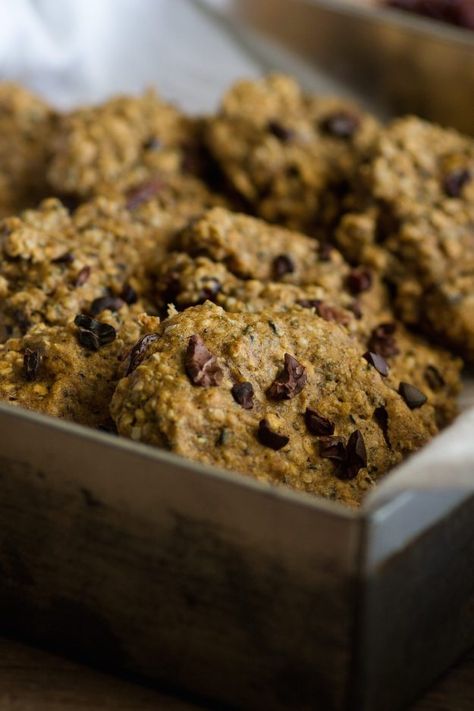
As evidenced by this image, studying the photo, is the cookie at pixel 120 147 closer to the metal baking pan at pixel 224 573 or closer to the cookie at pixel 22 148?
the cookie at pixel 22 148

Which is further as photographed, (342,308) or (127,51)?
(127,51)

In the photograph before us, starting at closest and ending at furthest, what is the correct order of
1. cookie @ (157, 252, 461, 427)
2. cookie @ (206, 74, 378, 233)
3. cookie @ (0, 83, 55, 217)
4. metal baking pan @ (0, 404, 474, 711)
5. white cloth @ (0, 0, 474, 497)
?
1. metal baking pan @ (0, 404, 474, 711)
2. cookie @ (157, 252, 461, 427)
3. cookie @ (206, 74, 378, 233)
4. cookie @ (0, 83, 55, 217)
5. white cloth @ (0, 0, 474, 497)

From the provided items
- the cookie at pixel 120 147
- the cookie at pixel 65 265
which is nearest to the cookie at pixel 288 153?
the cookie at pixel 120 147

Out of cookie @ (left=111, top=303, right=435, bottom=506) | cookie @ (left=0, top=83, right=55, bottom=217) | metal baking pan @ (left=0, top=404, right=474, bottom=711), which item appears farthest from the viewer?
cookie @ (left=0, top=83, right=55, bottom=217)

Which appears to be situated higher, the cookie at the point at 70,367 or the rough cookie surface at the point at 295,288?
the rough cookie surface at the point at 295,288

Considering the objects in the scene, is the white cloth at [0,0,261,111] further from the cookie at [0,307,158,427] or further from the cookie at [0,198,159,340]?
the cookie at [0,307,158,427]

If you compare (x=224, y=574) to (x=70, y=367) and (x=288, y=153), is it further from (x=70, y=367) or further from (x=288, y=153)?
(x=288, y=153)

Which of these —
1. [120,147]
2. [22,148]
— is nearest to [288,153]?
[120,147]

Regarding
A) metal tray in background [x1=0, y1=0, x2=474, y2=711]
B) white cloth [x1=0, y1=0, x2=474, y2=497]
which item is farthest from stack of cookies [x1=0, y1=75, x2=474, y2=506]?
white cloth [x1=0, y1=0, x2=474, y2=497]
